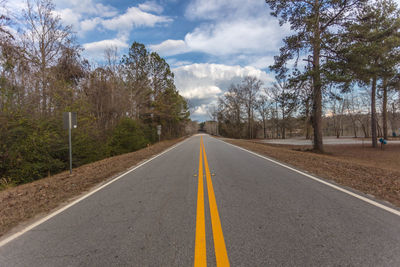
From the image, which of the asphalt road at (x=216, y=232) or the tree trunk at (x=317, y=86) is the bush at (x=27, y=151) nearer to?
the asphalt road at (x=216, y=232)

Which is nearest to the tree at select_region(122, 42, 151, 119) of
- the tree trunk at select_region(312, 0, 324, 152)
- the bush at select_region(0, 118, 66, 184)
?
the bush at select_region(0, 118, 66, 184)

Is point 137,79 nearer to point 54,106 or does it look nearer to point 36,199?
point 54,106

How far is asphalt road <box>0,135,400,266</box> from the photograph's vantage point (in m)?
2.14

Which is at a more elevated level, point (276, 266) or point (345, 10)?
point (345, 10)

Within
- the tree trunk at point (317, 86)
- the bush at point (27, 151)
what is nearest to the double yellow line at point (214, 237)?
the bush at point (27, 151)

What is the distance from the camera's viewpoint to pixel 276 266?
6.48ft

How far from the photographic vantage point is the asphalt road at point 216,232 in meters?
2.14

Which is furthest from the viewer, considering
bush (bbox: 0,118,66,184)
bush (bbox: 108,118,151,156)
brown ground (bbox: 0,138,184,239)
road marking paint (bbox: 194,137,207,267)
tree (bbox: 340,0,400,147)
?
bush (bbox: 108,118,151,156)

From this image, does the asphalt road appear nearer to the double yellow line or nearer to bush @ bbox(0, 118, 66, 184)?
the double yellow line

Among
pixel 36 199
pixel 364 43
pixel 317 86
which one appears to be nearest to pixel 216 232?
pixel 36 199

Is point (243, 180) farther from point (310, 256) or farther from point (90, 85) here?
point (90, 85)

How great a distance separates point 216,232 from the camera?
2664mm

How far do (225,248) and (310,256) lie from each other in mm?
1002

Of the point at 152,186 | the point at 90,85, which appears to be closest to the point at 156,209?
the point at 152,186
